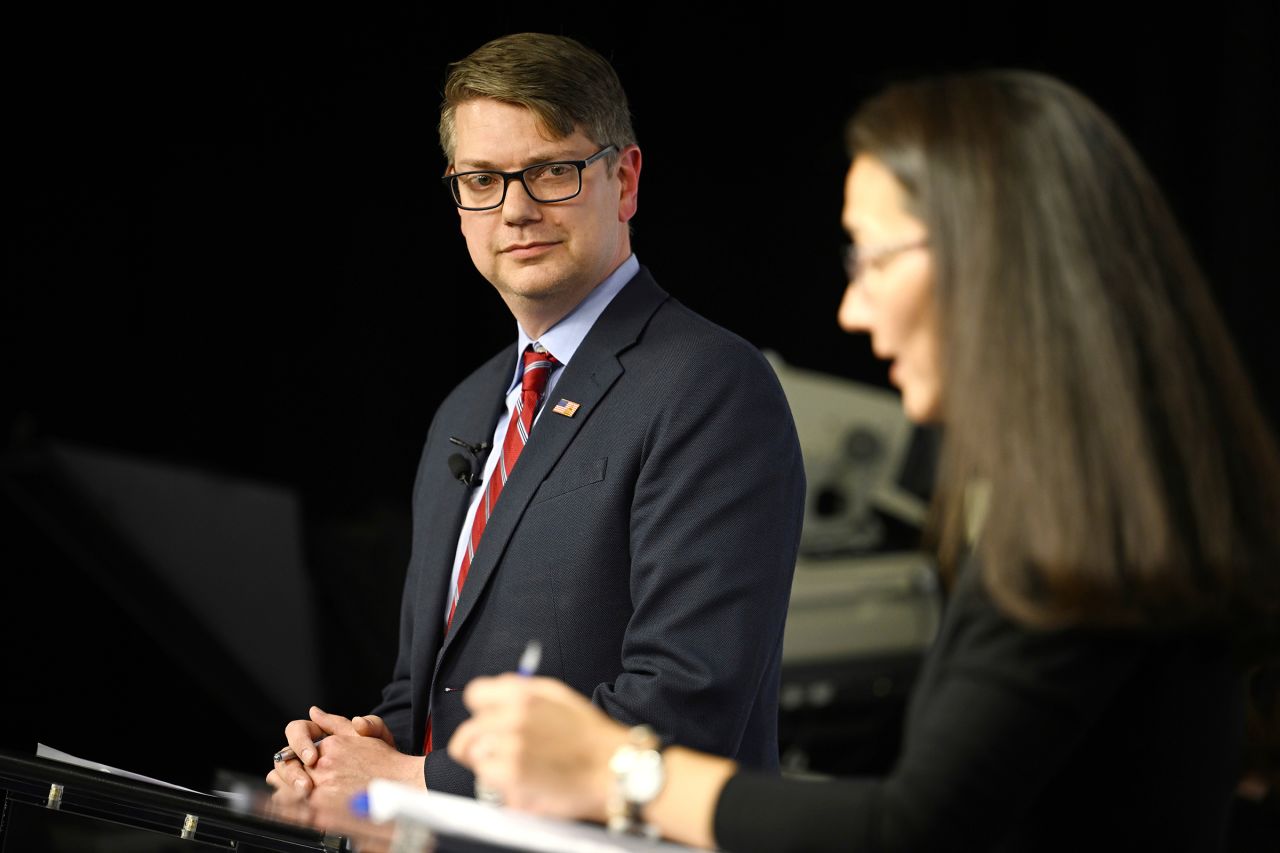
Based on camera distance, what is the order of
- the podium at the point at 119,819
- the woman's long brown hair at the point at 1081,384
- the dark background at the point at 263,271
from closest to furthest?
the woman's long brown hair at the point at 1081,384 < the podium at the point at 119,819 < the dark background at the point at 263,271

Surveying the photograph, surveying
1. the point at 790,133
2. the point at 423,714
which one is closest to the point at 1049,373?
the point at 423,714

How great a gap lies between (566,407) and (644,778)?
76 cm

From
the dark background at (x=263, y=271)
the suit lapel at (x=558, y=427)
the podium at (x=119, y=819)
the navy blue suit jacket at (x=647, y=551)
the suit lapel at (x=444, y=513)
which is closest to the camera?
the podium at (x=119, y=819)

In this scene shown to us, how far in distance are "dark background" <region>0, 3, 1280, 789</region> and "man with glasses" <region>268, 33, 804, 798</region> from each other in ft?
8.12

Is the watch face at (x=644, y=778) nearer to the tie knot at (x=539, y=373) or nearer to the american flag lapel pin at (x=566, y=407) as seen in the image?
the american flag lapel pin at (x=566, y=407)

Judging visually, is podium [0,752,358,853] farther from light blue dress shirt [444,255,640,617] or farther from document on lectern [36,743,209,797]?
light blue dress shirt [444,255,640,617]

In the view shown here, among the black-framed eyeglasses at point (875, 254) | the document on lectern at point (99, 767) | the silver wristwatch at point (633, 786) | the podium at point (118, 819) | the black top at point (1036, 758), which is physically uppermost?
the black-framed eyeglasses at point (875, 254)

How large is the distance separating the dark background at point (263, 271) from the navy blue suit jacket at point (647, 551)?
2575 millimetres

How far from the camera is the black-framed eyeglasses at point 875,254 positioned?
1192 mm

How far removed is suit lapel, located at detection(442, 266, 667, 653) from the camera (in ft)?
5.96

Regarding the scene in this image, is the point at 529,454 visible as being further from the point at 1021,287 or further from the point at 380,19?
the point at 380,19

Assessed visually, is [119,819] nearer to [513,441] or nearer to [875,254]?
[513,441]

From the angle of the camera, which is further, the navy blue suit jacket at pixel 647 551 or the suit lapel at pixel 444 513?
the suit lapel at pixel 444 513

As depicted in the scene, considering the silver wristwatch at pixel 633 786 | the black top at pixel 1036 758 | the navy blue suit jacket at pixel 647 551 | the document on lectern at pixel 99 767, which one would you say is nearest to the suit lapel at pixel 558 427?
the navy blue suit jacket at pixel 647 551
